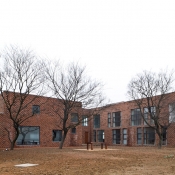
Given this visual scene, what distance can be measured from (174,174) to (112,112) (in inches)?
1543

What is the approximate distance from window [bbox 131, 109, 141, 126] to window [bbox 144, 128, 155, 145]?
1.91 metres

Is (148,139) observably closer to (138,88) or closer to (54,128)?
(138,88)

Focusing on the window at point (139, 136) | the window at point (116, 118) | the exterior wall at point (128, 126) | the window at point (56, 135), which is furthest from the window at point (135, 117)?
the window at point (56, 135)

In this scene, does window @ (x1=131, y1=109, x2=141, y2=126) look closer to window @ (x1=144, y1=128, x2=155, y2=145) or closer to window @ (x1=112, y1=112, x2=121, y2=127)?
window @ (x1=144, y1=128, x2=155, y2=145)

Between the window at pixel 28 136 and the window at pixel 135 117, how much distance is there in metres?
15.1

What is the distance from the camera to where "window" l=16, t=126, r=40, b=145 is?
118 ft

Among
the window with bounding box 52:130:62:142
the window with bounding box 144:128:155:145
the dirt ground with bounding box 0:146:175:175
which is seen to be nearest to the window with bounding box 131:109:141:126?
the window with bounding box 144:128:155:145

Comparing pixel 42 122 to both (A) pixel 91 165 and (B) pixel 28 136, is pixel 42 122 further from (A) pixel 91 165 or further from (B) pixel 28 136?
(A) pixel 91 165

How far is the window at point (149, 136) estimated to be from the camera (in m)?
42.0

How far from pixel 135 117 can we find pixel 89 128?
39.6 ft

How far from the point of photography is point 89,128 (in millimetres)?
54562

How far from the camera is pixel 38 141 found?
124 ft

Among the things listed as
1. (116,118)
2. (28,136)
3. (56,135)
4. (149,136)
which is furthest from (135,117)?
(28,136)

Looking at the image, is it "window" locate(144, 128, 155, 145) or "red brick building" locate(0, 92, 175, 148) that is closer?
"red brick building" locate(0, 92, 175, 148)
